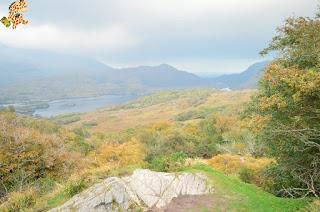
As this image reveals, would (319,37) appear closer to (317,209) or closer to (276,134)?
(276,134)

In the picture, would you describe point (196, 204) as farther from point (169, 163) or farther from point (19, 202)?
point (19, 202)

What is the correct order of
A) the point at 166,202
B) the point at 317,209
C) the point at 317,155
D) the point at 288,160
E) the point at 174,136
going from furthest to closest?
the point at 174,136
the point at 288,160
the point at 317,155
the point at 166,202
the point at 317,209

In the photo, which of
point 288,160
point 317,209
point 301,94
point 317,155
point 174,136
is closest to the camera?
point 317,209

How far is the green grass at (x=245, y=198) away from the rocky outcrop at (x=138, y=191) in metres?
0.63

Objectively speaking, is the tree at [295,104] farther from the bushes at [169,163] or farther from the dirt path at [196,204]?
the bushes at [169,163]

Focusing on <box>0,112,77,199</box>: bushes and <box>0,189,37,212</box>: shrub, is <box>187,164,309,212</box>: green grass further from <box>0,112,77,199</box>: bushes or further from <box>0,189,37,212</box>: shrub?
<box>0,112,77,199</box>: bushes

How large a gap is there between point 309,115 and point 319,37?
3.69 m

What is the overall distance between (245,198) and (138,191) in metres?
4.99

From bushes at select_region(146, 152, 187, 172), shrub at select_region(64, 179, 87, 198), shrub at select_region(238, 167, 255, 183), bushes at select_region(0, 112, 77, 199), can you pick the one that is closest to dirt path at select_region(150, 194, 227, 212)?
bushes at select_region(146, 152, 187, 172)

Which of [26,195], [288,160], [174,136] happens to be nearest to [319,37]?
[288,160]

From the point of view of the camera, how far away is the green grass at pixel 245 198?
17.9 m

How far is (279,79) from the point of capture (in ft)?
59.8

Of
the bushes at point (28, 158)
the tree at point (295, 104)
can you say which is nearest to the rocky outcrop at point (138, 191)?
the tree at point (295, 104)

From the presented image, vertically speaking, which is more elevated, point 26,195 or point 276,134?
point 276,134
